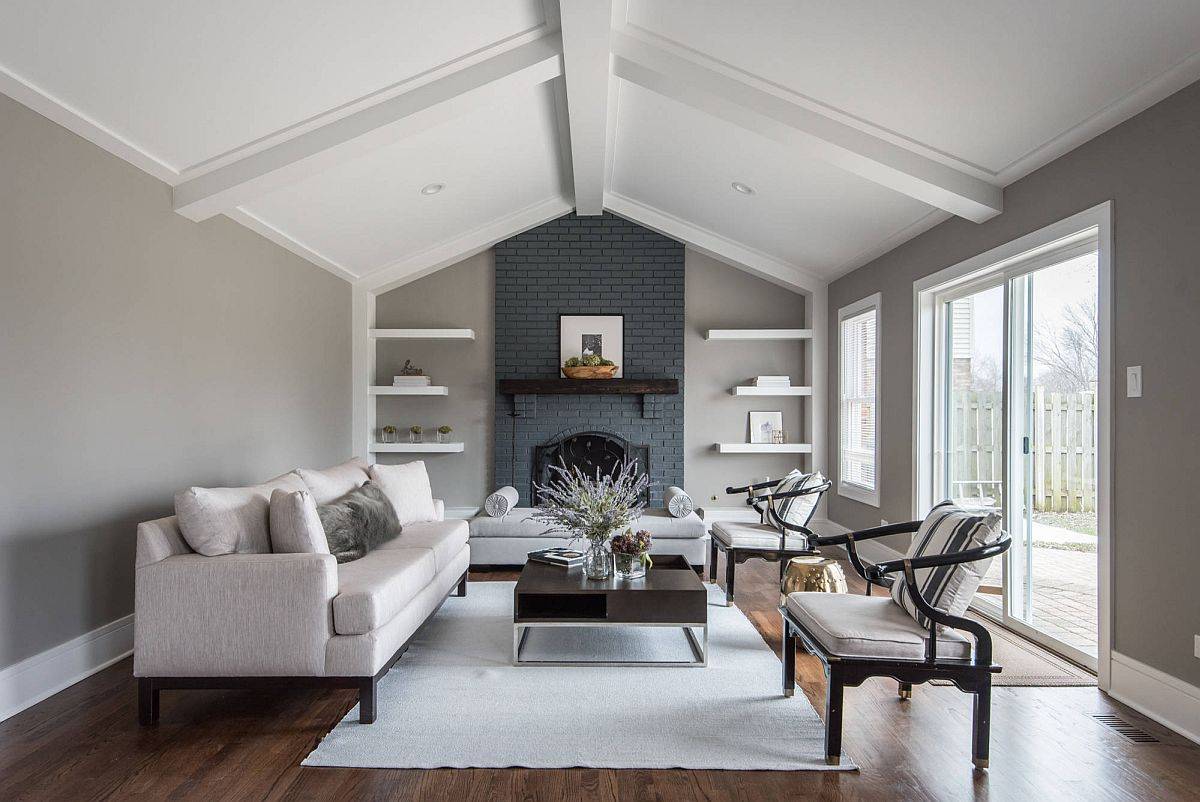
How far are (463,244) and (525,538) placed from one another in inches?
111

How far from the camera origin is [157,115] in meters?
3.40

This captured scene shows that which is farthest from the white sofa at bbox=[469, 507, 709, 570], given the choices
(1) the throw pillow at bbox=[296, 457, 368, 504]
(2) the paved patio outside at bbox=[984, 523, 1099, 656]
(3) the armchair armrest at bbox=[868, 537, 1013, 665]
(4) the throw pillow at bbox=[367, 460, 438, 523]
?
(3) the armchair armrest at bbox=[868, 537, 1013, 665]

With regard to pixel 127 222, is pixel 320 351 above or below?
below

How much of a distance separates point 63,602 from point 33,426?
29.7 inches

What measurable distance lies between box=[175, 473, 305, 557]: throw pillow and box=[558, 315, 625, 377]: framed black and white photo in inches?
163

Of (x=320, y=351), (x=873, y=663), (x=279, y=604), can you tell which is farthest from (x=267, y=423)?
(x=873, y=663)

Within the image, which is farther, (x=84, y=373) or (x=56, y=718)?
(x=84, y=373)

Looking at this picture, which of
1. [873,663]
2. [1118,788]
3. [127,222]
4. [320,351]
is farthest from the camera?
[320,351]

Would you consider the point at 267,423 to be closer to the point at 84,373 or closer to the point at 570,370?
the point at 84,373

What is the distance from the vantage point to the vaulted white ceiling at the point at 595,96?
291 centimetres

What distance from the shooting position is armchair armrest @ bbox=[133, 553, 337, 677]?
9.01ft

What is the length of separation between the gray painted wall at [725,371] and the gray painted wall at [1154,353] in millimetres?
3764

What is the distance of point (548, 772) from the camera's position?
2438 mm

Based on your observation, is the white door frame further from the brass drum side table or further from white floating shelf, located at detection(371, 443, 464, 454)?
white floating shelf, located at detection(371, 443, 464, 454)
